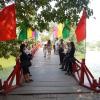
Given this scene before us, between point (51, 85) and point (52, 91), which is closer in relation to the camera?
point (52, 91)

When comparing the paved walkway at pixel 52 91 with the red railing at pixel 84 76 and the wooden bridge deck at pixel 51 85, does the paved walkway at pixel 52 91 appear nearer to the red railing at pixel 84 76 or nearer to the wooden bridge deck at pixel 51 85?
the wooden bridge deck at pixel 51 85

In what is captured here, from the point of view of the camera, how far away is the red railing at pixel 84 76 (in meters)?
15.6

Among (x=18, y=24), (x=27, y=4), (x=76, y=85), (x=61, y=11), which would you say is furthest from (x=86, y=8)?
(x=76, y=85)

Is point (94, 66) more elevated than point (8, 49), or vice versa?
point (8, 49)

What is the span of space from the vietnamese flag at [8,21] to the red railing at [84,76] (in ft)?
13.1

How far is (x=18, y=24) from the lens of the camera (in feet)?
50.3

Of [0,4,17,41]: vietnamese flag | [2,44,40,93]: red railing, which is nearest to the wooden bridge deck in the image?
[2,44,40,93]: red railing

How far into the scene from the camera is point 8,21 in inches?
550

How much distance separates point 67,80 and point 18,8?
5.25 m

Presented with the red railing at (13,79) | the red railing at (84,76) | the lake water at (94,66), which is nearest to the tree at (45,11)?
the red railing at (13,79)

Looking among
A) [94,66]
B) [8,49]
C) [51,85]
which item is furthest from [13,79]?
[94,66]

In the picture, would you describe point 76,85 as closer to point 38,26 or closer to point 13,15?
point 38,26

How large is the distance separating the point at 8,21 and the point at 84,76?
527 cm

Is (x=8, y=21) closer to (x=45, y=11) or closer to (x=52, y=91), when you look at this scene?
(x=45, y=11)
